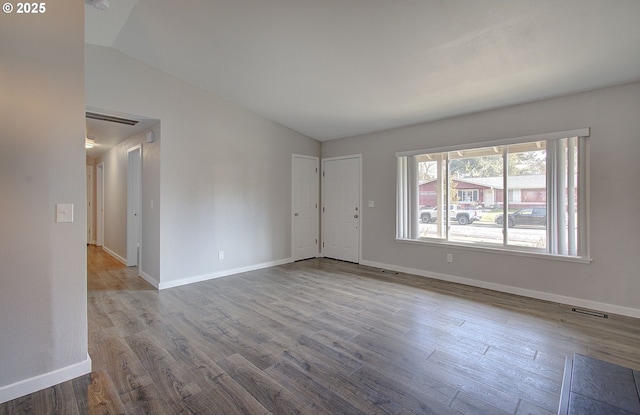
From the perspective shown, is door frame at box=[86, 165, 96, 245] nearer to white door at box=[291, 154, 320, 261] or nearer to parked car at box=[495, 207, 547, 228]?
white door at box=[291, 154, 320, 261]

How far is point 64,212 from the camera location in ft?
6.61

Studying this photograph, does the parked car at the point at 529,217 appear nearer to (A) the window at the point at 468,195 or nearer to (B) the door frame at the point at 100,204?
(A) the window at the point at 468,195

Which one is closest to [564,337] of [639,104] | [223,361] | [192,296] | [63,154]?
[639,104]

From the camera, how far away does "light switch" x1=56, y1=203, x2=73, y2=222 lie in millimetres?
1995

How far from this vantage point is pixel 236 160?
15.5ft

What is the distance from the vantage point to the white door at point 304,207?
5676 mm

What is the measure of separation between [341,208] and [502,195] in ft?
9.08

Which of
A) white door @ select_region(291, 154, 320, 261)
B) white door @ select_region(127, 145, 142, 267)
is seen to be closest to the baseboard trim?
white door @ select_region(291, 154, 320, 261)

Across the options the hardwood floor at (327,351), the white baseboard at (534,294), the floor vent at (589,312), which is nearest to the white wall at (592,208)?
the white baseboard at (534,294)

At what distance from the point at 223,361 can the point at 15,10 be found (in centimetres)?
271

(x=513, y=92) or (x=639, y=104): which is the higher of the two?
(x=513, y=92)

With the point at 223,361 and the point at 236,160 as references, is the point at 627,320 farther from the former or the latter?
the point at 236,160

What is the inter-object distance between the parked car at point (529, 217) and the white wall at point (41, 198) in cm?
459

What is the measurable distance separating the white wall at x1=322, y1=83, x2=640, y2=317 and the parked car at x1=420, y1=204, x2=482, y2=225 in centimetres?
43
